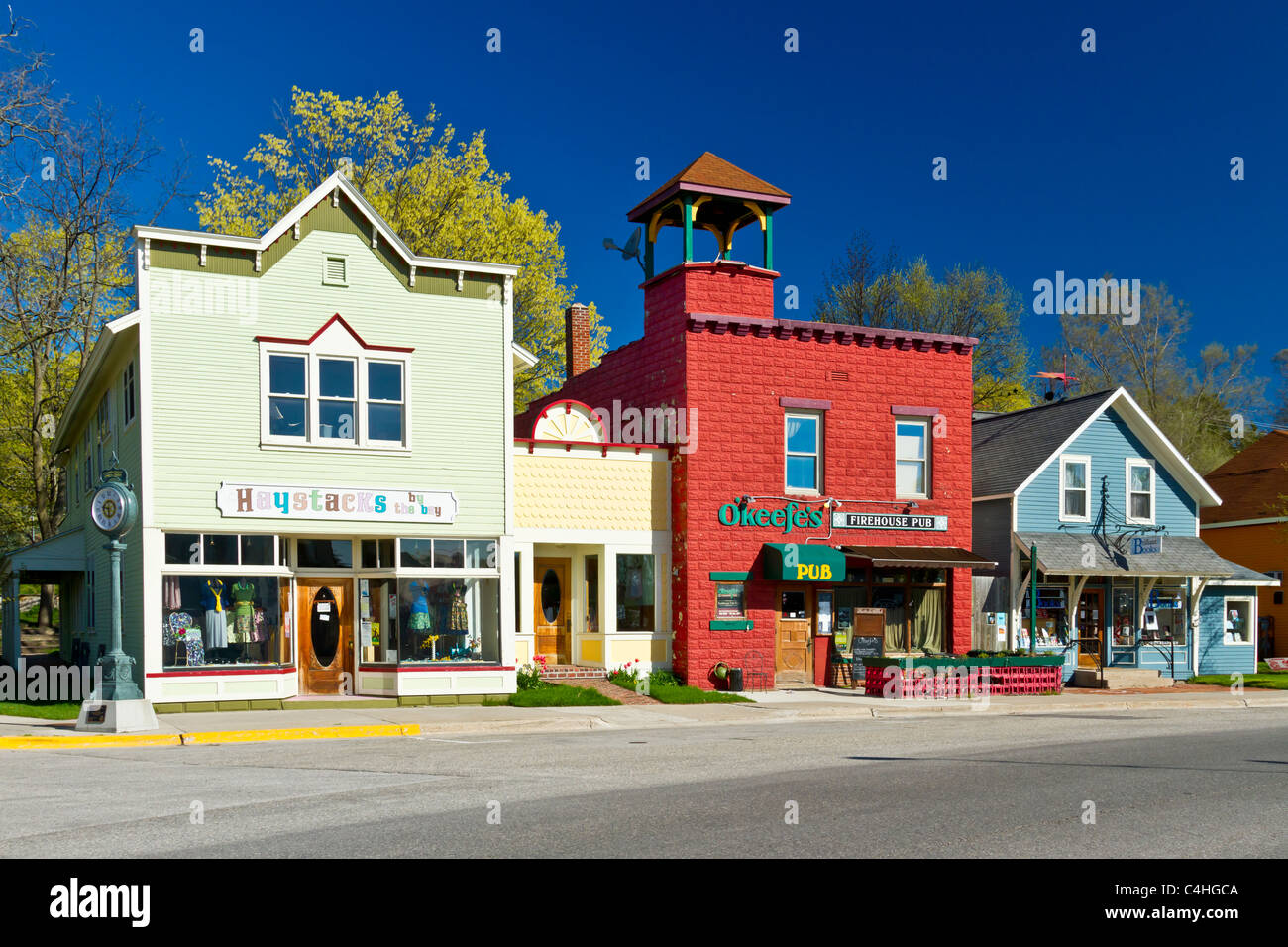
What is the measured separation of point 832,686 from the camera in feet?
92.2

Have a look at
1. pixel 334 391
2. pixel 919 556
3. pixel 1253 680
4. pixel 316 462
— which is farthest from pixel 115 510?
pixel 1253 680

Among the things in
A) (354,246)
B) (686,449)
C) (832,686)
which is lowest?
(832,686)

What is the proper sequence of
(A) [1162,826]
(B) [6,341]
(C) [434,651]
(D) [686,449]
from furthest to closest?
(B) [6,341], (D) [686,449], (C) [434,651], (A) [1162,826]

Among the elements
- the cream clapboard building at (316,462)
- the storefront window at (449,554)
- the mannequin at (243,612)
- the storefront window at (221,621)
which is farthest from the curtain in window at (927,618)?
the mannequin at (243,612)

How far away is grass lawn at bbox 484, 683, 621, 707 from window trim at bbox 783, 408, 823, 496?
22.0 feet

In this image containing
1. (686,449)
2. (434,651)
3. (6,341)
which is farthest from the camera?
(6,341)

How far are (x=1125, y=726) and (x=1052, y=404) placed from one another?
1481 centimetres

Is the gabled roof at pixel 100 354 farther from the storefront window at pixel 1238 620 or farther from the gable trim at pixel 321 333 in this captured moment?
the storefront window at pixel 1238 620

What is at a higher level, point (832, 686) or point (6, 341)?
point (6, 341)

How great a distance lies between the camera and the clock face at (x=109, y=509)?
19.2 meters

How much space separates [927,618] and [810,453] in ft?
16.5
